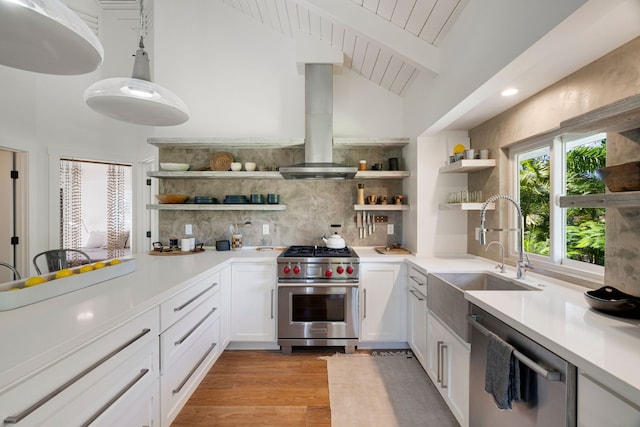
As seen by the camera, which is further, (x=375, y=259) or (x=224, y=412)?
(x=375, y=259)

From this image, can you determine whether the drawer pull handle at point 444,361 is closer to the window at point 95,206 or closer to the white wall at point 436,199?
the white wall at point 436,199

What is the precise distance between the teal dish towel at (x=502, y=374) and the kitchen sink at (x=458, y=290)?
293 mm

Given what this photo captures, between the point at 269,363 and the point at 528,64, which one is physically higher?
the point at 528,64

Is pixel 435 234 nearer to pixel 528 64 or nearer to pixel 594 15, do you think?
pixel 528 64

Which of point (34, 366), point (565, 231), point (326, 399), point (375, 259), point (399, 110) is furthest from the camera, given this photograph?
point (399, 110)

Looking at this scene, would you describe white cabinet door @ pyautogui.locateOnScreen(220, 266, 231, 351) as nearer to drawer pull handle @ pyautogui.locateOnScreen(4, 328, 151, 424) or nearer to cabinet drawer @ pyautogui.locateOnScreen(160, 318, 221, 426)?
cabinet drawer @ pyautogui.locateOnScreen(160, 318, 221, 426)

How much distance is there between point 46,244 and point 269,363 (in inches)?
125

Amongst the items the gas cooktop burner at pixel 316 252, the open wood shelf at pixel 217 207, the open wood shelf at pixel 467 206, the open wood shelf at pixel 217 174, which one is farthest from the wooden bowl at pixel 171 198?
the open wood shelf at pixel 467 206

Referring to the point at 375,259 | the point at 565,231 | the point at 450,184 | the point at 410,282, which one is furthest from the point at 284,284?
the point at 565,231

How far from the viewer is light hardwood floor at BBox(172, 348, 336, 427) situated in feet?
5.62

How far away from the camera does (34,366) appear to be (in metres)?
0.75

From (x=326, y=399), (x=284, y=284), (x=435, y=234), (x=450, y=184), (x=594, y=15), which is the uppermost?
(x=594, y=15)

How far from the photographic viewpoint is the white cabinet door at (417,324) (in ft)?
6.87

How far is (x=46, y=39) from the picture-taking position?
0.98 meters
